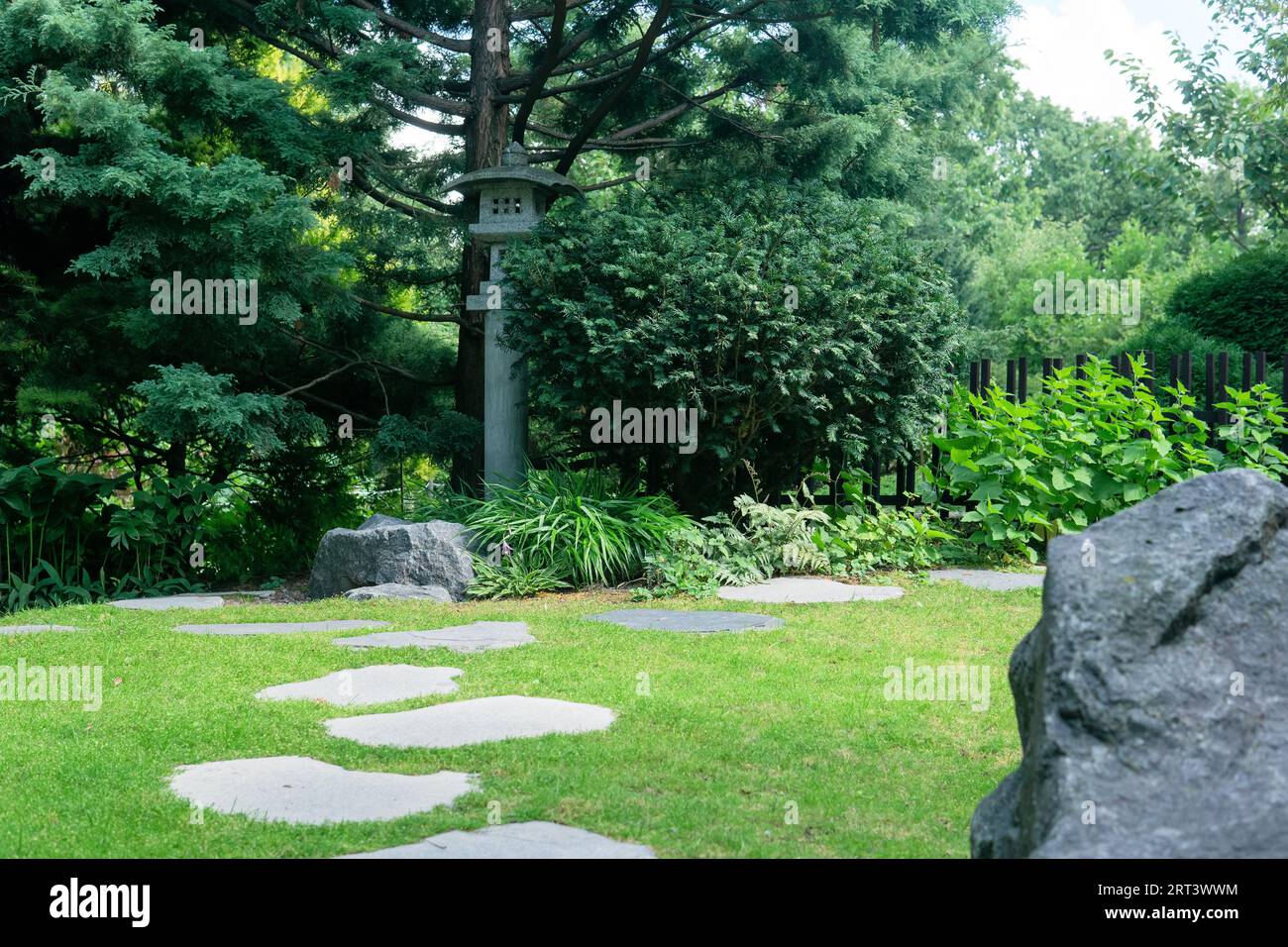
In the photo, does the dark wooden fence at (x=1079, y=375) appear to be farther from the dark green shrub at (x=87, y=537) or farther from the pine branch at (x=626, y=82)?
the dark green shrub at (x=87, y=537)

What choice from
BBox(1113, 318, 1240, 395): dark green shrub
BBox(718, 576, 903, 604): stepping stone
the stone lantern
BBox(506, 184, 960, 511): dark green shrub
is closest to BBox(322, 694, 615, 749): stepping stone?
BBox(718, 576, 903, 604): stepping stone

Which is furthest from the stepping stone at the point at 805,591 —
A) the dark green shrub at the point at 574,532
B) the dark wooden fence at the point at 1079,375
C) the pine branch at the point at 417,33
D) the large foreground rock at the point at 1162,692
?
the pine branch at the point at 417,33

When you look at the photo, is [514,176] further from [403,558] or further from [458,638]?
[458,638]

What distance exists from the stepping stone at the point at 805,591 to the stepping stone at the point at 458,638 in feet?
5.32

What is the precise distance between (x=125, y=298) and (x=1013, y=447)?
22.0ft

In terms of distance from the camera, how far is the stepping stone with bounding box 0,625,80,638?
247 inches

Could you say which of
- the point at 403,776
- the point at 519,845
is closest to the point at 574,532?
the point at 403,776

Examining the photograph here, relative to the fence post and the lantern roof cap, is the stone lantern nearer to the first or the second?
the lantern roof cap

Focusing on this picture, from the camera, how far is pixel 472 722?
420cm

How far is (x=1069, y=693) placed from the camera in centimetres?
217

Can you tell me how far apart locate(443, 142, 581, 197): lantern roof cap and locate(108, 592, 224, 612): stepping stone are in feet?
12.1

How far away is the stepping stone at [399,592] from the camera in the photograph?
24.7ft

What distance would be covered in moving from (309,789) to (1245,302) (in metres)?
13.2
